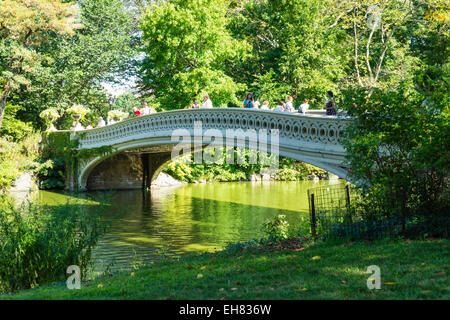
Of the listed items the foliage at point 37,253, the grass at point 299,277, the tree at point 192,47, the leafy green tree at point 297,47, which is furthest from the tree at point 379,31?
the foliage at point 37,253

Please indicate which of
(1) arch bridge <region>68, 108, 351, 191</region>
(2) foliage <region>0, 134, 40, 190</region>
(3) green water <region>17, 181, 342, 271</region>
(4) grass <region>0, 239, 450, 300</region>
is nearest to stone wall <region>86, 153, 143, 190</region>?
(1) arch bridge <region>68, 108, 351, 191</region>

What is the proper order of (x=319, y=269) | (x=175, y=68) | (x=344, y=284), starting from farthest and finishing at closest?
(x=175, y=68), (x=319, y=269), (x=344, y=284)

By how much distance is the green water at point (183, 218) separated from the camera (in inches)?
455

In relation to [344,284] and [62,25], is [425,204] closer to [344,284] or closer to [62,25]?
[344,284]

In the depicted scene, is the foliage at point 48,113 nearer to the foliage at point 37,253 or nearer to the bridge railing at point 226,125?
the bridge railing at point 226,125

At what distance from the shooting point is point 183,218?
54.9 feet

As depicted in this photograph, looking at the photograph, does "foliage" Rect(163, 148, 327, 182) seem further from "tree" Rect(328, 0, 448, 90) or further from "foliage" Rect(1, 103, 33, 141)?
"foliage" Rect(1, 103, 33, 141)

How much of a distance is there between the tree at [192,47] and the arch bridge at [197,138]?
12.4 ft

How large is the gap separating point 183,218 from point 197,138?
306 cm

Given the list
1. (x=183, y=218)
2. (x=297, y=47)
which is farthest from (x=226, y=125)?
(x=297, y=47)

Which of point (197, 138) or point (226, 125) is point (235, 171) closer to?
point (197, 138)

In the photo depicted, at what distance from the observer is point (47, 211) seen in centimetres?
875
